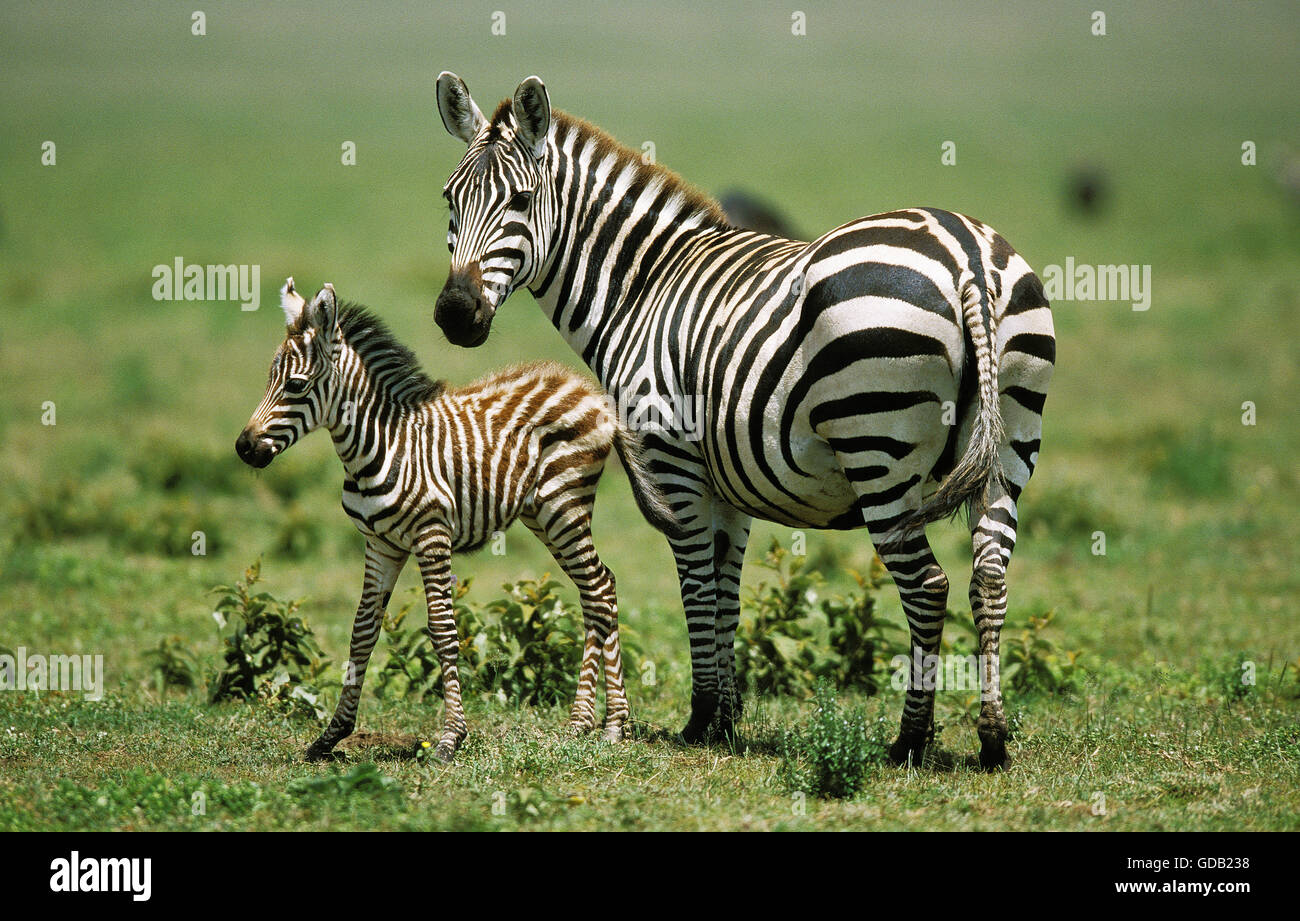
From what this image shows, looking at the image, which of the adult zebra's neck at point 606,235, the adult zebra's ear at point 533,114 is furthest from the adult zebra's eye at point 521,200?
the adult zebra's neck at point 606,235

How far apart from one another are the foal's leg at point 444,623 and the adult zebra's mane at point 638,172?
2366mm

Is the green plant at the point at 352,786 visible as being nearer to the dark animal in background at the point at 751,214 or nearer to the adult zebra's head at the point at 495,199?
the adult zebra's head at the point at 495,199

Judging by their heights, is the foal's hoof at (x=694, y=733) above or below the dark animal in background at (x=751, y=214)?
below

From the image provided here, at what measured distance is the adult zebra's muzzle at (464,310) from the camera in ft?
21.8

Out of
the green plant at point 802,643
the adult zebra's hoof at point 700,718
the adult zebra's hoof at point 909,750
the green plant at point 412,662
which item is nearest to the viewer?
the adult zebra's hoof at point 909,750

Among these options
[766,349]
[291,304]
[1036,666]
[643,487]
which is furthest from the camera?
[1036,666]

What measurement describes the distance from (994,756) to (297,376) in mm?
3914

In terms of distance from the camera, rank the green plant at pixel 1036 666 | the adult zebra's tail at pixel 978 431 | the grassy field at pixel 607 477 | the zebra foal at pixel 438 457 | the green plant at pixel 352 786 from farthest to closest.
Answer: the green plant at pixel 1036 666, the zebra foal at pixel 438 457, the grassy field at pixel 607 477, the adult zebra's tail at pixel 978 431, the green plant at pixel 352 786

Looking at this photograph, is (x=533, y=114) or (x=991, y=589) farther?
(x=533, y=114)

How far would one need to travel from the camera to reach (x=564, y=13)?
74000mm

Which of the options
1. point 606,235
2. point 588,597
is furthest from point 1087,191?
point 588,597

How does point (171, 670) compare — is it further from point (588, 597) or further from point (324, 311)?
point (324, 311)

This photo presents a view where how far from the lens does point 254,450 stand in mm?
6246

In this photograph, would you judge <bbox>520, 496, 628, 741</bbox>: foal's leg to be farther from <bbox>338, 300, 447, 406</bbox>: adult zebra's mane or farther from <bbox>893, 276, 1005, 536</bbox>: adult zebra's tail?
<bbox>893, 276, 1005, 536</bbox>: adult zebra's tail
